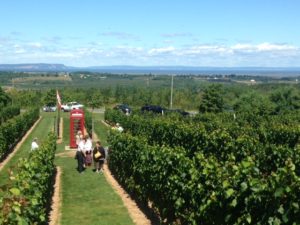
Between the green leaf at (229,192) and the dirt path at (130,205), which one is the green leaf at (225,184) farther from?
the dirt path at (130,205)

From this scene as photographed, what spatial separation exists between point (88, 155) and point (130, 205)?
7.36 metres

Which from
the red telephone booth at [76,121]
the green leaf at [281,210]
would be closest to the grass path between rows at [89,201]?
the green leaf at [281,210]

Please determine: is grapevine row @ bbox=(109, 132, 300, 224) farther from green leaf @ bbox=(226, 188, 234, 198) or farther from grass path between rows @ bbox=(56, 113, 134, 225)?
grass path between rows @ bbox=(56, 113, 134, 225)

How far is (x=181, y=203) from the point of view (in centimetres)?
1084

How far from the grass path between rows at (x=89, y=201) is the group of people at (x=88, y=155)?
34 centimetres

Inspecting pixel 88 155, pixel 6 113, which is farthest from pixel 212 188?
pixel 6 113

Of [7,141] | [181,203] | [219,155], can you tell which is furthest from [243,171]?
[7,141]

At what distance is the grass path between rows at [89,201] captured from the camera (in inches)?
543

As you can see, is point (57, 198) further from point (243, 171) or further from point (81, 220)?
point (243, 171)

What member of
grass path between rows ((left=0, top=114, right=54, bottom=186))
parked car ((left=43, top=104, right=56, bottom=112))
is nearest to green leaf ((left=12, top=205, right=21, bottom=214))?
grass path between rows ((left=0, top=114, right=54, bottom=186))

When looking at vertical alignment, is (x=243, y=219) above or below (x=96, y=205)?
above

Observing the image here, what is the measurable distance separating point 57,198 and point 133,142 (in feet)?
10.9

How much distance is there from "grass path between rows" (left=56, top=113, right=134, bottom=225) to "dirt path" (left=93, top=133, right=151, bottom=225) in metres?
0.17

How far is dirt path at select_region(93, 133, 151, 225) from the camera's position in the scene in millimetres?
13881
